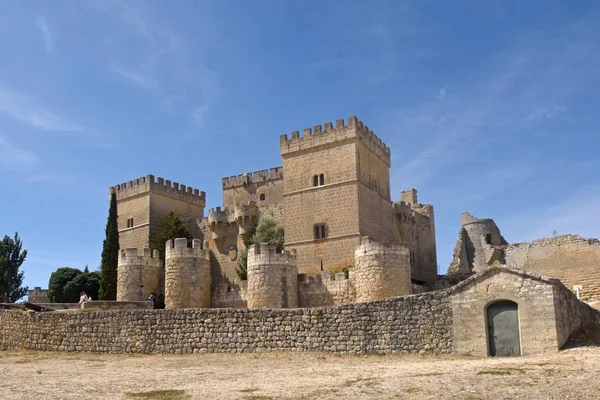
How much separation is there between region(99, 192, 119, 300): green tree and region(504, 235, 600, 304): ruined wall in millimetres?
21067

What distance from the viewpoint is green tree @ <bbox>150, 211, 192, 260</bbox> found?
40.9 meters

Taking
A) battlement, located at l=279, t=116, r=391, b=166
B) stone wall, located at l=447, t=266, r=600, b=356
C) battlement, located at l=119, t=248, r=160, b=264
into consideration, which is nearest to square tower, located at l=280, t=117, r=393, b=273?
battlement, located at l=279, t=116, r=391, b=166

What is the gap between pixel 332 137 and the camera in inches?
1302

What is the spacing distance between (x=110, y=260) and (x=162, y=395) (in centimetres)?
2815

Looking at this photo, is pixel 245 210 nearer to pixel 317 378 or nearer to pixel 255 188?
pixel 255 188

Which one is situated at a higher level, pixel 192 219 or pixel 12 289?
pixel 192 219

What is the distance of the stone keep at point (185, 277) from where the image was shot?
2905 centimetres

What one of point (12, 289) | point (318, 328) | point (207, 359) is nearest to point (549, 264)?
point (318, 328)

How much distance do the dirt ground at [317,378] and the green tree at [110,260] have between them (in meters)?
19.7

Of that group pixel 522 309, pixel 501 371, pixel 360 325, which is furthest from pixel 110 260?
pixel 501 371

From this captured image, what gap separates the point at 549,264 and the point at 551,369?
19095mm

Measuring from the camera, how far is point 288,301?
27094 millimetres

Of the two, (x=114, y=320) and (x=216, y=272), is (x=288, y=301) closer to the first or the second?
(x=114, y=320)

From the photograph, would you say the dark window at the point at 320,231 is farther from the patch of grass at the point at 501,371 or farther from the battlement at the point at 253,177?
the patch of grass at the point at 501,371
